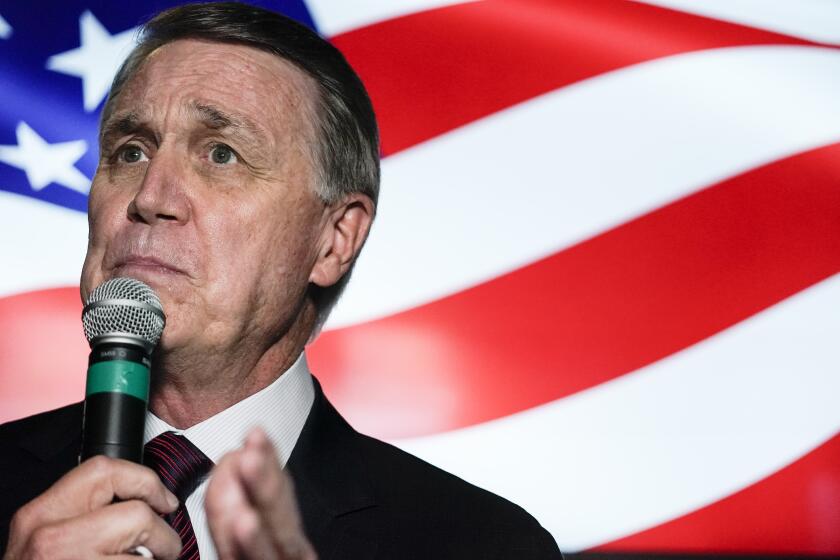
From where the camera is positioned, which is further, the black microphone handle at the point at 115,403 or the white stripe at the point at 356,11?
the white stripe at the point at 356,11

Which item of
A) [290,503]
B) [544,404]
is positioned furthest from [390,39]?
[290,503]

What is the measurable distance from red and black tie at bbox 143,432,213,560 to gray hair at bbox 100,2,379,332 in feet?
1.39

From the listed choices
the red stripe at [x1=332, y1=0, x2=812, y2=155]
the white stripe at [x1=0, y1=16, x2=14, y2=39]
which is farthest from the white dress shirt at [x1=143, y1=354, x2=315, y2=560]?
the white stripe at [x1=0, y1=16, x2=14, y2=39]

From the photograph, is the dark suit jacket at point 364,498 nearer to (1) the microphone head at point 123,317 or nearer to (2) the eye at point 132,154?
(2) the eye at point 132,154

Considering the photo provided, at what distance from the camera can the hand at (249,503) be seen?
77 cm

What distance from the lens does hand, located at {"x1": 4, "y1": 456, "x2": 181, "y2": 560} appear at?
0.85 metres

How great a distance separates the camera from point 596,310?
220cm

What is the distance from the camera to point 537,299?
2.21 metres

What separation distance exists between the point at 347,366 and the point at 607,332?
61 cm

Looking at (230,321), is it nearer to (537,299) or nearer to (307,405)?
(307,405)

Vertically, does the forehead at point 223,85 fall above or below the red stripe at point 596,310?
above

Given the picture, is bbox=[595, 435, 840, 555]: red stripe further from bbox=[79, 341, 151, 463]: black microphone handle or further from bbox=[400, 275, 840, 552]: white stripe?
bbox=[79, 341, 151, 463]: black microphone handle

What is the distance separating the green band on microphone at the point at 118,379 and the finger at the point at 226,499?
17 centimetres

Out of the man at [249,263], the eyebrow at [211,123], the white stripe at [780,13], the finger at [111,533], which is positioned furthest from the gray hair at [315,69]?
the white stripe at [780,13]
